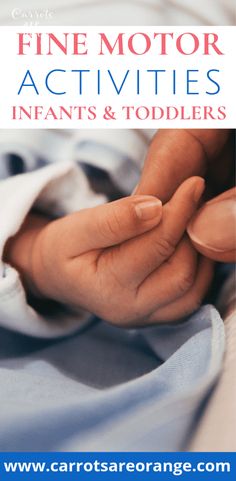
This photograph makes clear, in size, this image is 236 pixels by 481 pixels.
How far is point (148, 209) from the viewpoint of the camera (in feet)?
0.99

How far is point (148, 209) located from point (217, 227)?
1.6 inches

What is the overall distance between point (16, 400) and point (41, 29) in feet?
0.76

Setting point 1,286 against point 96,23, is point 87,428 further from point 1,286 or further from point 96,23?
point 96,23

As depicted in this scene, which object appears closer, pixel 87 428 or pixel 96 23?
pixel 87 428

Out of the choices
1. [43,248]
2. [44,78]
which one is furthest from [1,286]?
[44,78]

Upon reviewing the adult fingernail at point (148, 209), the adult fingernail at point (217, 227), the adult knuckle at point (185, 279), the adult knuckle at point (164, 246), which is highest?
the adult fingernail at point (148, 209)

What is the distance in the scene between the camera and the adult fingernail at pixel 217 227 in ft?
1.01

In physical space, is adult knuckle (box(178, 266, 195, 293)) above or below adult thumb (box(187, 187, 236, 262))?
below

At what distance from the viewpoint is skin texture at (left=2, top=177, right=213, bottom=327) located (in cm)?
31

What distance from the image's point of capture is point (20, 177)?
1.15 feet

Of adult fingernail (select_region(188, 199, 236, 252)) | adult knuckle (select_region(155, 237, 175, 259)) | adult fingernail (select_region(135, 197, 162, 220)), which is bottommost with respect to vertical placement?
adult knuckle (select_region(155, 237, 175, 259))

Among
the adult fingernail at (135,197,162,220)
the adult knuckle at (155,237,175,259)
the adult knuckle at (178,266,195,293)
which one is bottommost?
the adult knuckle at (178,266,195,293)

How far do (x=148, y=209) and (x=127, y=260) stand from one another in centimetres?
3

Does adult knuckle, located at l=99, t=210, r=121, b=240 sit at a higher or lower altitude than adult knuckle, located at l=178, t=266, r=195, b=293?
higher
